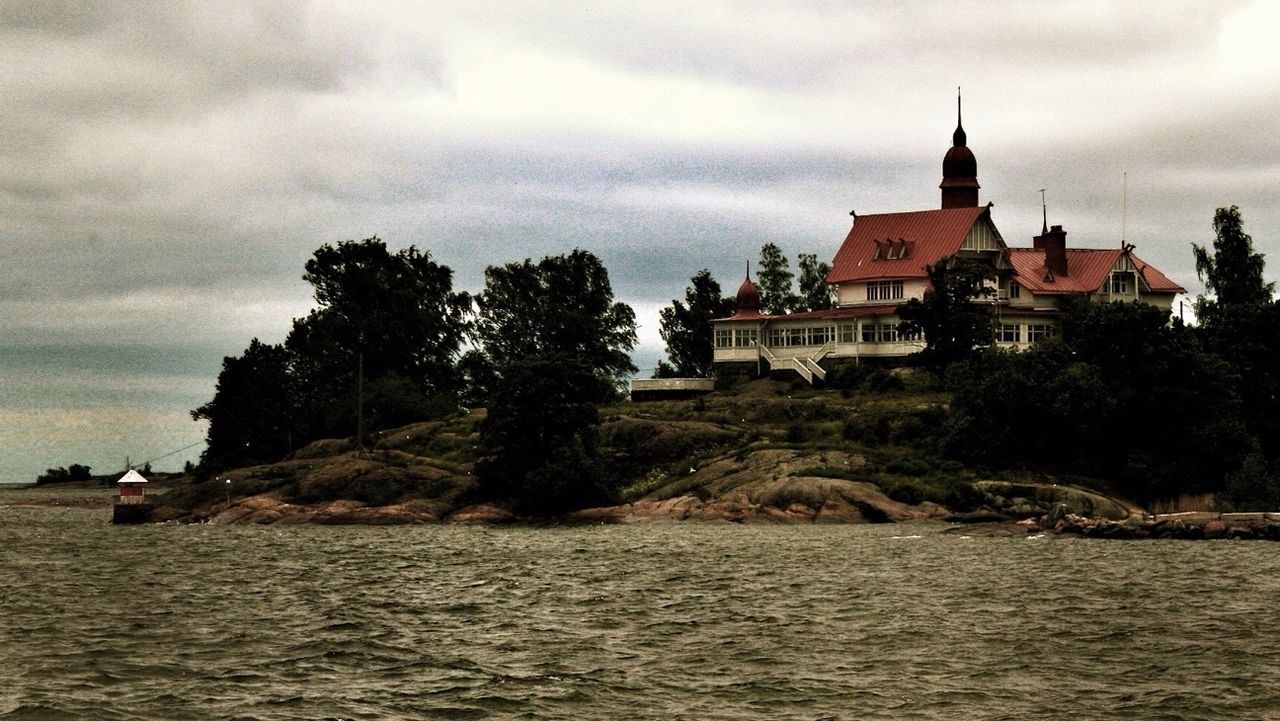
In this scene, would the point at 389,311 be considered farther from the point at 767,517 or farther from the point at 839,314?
the point at 767,517

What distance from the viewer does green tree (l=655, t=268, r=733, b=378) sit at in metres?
139

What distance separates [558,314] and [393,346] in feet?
47.4

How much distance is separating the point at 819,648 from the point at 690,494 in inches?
1936

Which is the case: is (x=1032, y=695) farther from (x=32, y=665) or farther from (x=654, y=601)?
(x=32, y=665)

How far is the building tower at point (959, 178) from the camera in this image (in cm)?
12344

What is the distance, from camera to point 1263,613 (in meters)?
42.7

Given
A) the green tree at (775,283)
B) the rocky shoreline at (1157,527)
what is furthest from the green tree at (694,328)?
the rocky shoreline at (1157,527)

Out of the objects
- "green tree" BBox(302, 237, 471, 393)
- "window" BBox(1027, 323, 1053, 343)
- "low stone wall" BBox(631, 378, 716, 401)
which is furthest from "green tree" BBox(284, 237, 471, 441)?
"window" BBox(1027, 323, 1053, 343)

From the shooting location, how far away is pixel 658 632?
134 feet

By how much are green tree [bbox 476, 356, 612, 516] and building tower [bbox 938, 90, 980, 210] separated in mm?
43578

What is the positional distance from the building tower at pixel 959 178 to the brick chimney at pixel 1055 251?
6722mm

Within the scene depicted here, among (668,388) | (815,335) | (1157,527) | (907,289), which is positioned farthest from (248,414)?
(1157,527)

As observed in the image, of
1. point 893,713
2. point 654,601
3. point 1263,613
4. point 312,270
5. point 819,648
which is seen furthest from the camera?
point 312,270

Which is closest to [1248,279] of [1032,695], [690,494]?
[690,494]
